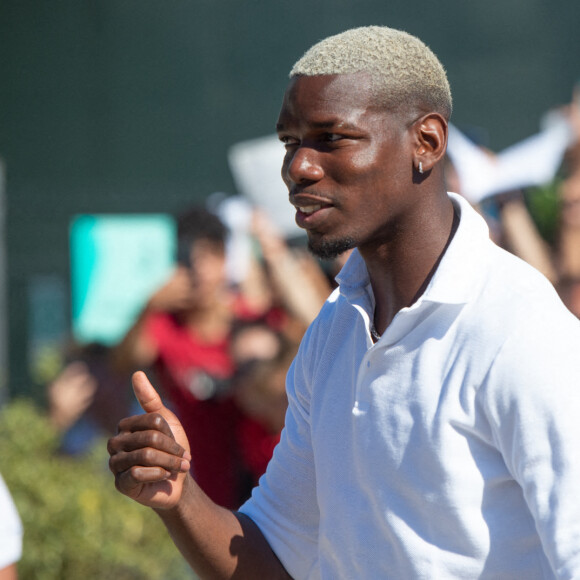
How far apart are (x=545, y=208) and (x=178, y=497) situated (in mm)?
5613

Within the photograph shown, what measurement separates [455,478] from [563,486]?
176 millimetres

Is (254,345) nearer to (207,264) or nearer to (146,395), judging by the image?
(207,264)

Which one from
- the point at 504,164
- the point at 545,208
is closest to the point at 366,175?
the point at 504,164

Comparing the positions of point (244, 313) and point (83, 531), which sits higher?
point (244, 313)

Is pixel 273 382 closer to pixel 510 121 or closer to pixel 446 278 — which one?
pixel 446 278

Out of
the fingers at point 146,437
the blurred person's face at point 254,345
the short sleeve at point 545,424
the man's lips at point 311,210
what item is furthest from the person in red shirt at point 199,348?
the short sleeve at point 545,424

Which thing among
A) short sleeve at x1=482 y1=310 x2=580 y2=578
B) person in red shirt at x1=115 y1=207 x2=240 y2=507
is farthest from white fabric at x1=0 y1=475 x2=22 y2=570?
person in red shirt at x1=115 y1=207 x2=240 y2=507

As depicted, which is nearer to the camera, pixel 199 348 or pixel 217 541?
pixel 217 541

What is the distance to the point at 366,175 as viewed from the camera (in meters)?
1.81

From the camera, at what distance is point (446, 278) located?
1737 mm

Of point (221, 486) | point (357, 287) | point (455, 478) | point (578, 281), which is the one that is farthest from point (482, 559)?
point (221, 486)

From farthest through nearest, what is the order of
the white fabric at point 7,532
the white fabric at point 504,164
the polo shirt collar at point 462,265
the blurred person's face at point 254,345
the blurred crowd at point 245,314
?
the white fabric at point 504,164
the blurred person's face at point 254,345
the blurred crowd at point 245,314
the white fabric at point 7,532
the polo shirt collar at point 462,265

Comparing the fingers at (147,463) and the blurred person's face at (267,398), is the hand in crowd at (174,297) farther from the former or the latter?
the fingers at (147,463)

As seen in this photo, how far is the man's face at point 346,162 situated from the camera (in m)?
1.79
